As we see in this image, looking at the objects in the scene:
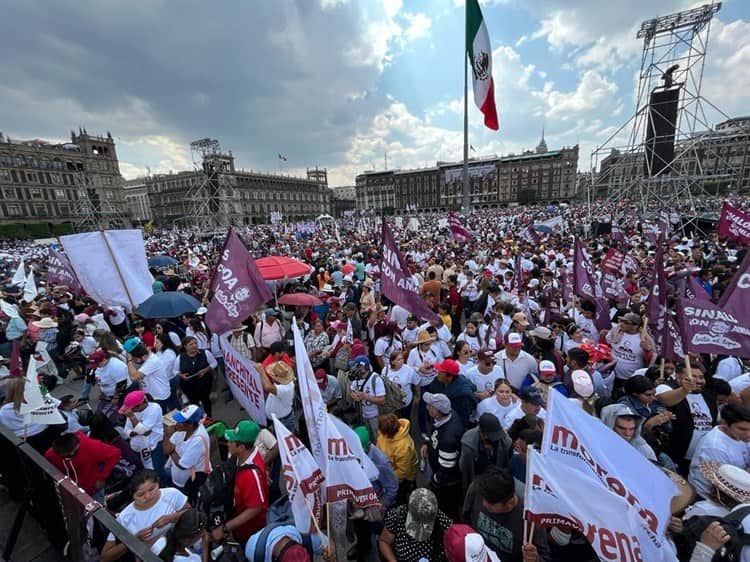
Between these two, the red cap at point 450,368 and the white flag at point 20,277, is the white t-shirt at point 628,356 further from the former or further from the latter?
the white flag at point 20,277

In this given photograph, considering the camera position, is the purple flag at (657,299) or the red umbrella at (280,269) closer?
the purple flag at (657,299)

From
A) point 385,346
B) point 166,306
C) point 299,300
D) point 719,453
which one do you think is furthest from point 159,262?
point 719,453

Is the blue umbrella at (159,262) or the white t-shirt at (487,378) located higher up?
the blue umbrella at (159,262)

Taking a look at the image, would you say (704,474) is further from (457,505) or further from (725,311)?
(725,311)

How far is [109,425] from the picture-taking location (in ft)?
12.6

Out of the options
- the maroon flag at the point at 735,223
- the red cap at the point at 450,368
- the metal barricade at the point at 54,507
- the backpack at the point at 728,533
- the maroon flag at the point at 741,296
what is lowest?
the metal barricade at the point at 54,507

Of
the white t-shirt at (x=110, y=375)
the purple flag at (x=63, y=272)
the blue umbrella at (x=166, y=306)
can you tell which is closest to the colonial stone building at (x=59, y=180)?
the purple flag at (x=63, y=272)

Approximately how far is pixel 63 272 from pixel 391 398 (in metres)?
8.86

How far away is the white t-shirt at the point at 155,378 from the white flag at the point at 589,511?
4265mm

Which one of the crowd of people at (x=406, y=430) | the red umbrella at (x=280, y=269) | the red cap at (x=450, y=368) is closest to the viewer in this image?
the crowd of people at (x=406, y=430)

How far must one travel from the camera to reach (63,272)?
26.6ft

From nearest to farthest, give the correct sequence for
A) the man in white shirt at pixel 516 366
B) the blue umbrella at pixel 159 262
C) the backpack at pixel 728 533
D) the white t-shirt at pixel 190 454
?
the backpack at pixel 728 533, the white t-shirt at pixel 190 454, the man in white shirt at pixel 516 366, the blue umbrella at pixel 159 262

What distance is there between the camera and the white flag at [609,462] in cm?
177

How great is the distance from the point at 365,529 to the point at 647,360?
12.6 feet
